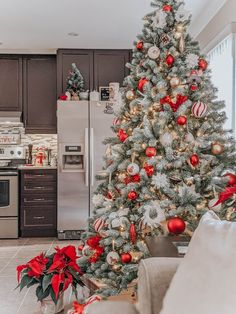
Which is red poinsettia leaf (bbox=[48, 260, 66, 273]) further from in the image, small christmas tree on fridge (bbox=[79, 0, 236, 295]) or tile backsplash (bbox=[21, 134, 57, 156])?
tile backsplash (bbox=[21, 134, 57, 156])

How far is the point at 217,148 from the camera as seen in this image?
265 cm

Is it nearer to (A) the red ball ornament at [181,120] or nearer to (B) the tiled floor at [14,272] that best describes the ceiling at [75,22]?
(A) the red ball ornament at [181,120]

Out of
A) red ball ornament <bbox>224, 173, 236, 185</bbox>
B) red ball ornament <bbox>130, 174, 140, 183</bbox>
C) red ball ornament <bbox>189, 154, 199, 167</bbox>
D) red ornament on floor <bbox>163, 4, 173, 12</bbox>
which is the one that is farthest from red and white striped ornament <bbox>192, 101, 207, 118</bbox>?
red ornament on floor <bbox>163, 4, 173, 12</bbox>

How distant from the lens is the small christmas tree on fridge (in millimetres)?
2598

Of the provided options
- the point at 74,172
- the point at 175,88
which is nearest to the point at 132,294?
the point at 175,88

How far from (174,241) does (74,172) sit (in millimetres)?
3321

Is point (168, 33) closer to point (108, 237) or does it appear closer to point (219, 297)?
point (108, 237)

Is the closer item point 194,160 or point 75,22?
point 194,160

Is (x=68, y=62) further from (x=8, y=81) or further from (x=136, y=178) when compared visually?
(x=136, y=178)

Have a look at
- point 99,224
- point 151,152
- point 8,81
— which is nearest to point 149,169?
point 151,152

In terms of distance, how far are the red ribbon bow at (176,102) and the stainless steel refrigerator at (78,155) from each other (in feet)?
8.95

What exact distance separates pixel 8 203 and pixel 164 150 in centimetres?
347

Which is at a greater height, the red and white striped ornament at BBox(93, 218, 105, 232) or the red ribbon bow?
the red ribbon bow

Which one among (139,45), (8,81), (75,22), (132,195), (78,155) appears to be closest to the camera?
(132,195)
